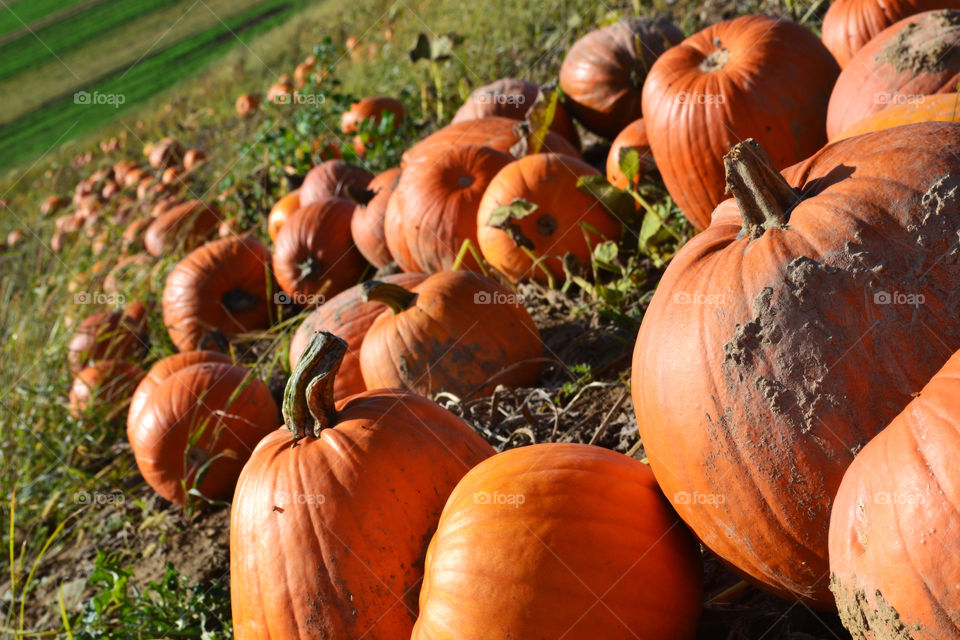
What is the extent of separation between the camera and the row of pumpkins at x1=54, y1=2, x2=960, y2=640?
146cm

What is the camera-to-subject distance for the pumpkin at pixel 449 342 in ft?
10.7

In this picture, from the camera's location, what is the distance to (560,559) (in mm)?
1695

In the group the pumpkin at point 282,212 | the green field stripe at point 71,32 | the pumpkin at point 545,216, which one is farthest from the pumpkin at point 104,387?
the green field stripe at point 71,32

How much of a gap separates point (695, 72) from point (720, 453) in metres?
2.35

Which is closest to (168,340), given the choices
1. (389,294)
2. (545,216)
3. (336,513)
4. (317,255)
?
(317,255)

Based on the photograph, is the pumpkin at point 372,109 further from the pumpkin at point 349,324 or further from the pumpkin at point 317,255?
the pumpkin at point 349,324

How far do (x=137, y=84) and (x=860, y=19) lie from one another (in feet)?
76.2

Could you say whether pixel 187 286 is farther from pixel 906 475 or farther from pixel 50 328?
pixel 906 475

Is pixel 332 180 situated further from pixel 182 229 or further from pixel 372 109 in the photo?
pixel 182 229

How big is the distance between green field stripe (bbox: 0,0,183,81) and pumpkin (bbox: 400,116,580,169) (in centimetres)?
3028

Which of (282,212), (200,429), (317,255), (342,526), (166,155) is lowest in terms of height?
(200,429)

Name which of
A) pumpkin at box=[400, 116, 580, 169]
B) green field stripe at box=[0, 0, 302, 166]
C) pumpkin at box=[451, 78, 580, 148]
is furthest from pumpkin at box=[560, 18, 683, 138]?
green field stripe at box=[0, 0, 302, 166]

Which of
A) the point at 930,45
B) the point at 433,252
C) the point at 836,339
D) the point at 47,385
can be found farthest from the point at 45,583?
the point at 930,45

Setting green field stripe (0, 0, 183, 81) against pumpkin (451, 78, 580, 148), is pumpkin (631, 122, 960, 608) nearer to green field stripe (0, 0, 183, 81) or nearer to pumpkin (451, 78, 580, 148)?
pumpkin (451, 78, 580, 148)
